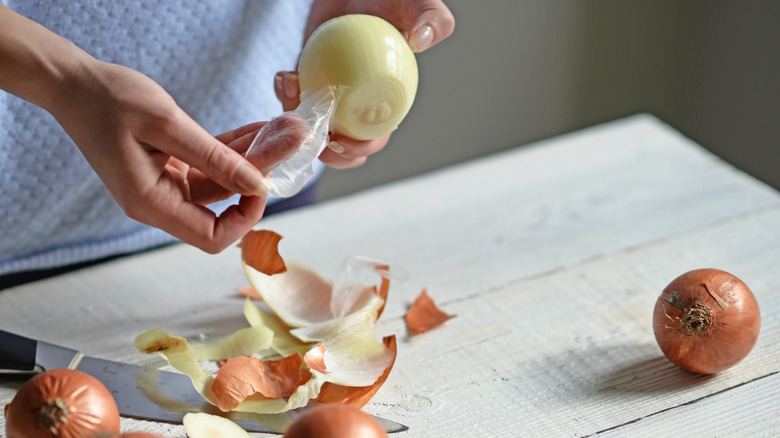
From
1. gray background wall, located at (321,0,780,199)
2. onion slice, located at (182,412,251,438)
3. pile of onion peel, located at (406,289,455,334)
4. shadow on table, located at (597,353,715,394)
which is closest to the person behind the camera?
onion slice, located at (182,412,251,438)

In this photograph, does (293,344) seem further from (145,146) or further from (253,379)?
(145,146)

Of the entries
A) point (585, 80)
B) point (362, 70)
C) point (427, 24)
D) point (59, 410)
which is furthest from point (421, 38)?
point (585, 80)

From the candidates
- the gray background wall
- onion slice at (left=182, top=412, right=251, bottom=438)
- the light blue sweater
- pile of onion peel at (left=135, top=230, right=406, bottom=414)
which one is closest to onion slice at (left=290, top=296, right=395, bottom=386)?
pile of onion peel at (left=135, top=230, right=406, bottom=414)

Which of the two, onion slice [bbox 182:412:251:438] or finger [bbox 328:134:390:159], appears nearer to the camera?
onion slice [bbox 182:412:251:438]

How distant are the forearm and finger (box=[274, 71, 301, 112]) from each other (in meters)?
0.25

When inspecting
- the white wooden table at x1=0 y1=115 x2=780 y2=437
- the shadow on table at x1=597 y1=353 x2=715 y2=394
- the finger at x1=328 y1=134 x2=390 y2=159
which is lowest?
the shadow on table at x1=597 y1=353 x2=715 y2=394

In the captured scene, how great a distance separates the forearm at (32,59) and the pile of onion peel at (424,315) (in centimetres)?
46

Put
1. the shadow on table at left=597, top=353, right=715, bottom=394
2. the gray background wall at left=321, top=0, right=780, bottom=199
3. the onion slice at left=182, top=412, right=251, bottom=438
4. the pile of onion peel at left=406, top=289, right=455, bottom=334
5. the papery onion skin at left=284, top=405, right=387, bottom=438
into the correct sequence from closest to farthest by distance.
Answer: the papery onion skin at left=284, top=405, right=387, bottom=438 → the onion slice at left=182, top=412, right=251, bottom=438 → the shadow on table at left=597, top=353, right=715, bottom=394 → the pile of onion peel at left=406, top=289, right=455, bottom=334 → the gray background wall at left=321, top=0, right=780, bottom=199

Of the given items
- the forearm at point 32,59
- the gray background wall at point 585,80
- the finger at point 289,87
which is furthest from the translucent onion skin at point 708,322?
the gray background wall at point 585,80

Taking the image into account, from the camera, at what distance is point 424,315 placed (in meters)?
0.96

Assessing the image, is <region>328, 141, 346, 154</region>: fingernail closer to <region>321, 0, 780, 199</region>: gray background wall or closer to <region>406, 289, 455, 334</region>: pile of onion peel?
<region>406, 289, 455, 334</region>: pile of onion peel

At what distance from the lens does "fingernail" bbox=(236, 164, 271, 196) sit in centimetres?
74

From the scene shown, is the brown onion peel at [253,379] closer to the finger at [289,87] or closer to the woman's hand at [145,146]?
the woman's hand at [145,146]

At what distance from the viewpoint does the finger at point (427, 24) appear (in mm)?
905
